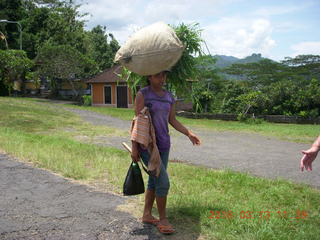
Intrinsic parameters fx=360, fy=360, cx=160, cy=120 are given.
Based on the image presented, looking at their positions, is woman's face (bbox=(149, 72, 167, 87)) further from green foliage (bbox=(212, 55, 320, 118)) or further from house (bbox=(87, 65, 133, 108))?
house (bbox=(87, 65, 133, 108))

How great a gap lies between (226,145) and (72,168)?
6844mm

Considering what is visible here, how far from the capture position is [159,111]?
3643 mm

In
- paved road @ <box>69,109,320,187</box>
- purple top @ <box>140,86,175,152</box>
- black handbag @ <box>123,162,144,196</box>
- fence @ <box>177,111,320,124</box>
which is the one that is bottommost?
paved road @ <box>69,109,320,187</box>

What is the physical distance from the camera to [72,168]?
603 cm

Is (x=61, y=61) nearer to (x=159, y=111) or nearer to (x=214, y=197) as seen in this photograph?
(x=214, y=197)

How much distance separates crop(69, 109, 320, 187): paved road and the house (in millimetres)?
19634

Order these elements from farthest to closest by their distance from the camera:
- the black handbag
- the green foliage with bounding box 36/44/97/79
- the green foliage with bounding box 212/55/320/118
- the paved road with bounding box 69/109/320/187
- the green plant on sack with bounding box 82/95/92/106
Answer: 1. the green plant on sack with bounding box 82/95/92/106
2. the green foliage with bounding box 36/44/97/79
3. the green foliage with bounding box 212/55/320/118
4. the paved road with bounding box 69/109/320/187
5. the black handbag

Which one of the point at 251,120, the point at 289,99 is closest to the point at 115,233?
the point at 251,120

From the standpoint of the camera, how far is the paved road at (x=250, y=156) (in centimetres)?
735

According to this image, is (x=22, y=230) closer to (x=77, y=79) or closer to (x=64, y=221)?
(x=64, y=221)

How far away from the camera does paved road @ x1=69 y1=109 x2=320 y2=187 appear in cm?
735
